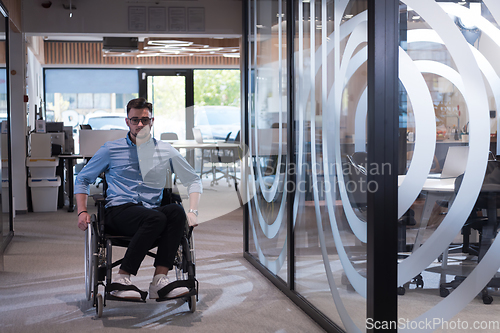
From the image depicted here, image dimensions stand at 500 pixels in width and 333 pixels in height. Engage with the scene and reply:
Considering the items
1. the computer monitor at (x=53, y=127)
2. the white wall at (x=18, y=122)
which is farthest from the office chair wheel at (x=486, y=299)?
the computer monitor at (x=53, y=127)

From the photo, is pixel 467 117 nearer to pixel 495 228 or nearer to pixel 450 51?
pixel 450 51

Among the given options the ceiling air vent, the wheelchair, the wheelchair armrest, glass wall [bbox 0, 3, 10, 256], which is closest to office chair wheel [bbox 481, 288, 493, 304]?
the wheelchair

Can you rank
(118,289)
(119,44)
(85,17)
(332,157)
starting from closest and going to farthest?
(332,157), (118,289), (85,17), (119,44)

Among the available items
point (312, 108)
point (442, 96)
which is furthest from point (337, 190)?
point (442, 96)

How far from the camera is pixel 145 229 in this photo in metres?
2.77

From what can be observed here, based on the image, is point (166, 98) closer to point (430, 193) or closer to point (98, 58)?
point (98, 58)

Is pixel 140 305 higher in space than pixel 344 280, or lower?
lower

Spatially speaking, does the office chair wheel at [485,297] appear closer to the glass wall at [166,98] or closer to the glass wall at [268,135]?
the glass wall at [268,135]

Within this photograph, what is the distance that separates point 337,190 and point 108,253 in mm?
1271

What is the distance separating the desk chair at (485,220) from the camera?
1856 millimetres

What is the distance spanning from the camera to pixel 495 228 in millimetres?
1875

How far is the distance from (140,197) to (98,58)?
8.82 m

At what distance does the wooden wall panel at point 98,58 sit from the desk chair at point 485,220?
9.39 m

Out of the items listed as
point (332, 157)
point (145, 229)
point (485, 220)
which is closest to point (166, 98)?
point (145, 229)
